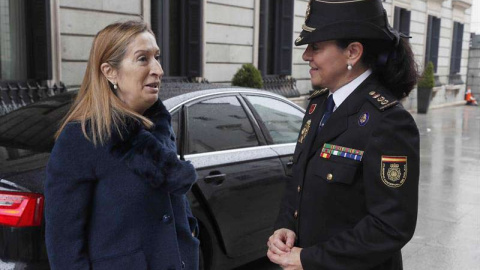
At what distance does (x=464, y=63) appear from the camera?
26734 mm

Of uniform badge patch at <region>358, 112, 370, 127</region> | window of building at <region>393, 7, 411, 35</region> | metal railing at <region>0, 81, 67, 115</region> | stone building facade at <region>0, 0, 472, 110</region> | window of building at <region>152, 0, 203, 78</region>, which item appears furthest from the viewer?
window of building at <region>393, 7, 411, 35</region>

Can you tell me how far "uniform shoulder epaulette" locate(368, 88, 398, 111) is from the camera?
5.90 feet

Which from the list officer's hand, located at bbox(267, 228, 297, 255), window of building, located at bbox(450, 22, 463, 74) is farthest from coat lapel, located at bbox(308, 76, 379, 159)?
window of building, located at bbox(450, 22, 463, 74)

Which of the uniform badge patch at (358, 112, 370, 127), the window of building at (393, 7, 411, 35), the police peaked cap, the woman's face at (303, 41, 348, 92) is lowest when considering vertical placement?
the uniform badge patch at (358, 112, 370, 127)

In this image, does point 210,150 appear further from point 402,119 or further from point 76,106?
point 402,119

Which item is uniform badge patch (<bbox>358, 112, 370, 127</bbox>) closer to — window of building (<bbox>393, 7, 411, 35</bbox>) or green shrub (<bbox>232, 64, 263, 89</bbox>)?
green shrub (<bbox>232, 64, 263, 89</bbox>)

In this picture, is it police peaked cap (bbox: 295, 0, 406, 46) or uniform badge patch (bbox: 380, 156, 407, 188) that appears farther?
police peaked cap (bbox: 295, 0, 406, 46)

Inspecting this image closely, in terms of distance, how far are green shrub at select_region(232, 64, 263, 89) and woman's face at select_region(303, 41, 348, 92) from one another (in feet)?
31.2

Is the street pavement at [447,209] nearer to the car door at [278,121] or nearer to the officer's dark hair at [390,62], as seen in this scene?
the car door at [278,121]

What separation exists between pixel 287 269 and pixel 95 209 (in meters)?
0.73

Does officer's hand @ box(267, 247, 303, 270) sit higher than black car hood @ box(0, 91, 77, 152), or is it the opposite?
black car hood @ box(0, 91, 77, 152)

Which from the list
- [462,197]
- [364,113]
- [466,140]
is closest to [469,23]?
[466,140]

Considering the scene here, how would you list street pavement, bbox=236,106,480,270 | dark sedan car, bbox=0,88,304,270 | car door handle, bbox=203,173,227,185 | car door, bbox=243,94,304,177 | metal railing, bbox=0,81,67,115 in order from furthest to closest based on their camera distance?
metal railing, bbox=0,81,67,115
street pavement, bbox=236,106,480,270
car door, bbox=243,94,304,177
car door handle, bbox=203,173,227,185
dark sedan car, bbox=0,88,304,270

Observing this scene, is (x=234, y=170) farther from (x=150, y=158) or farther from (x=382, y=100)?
(x=382, y=100)
